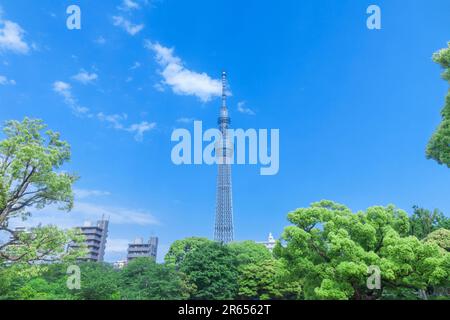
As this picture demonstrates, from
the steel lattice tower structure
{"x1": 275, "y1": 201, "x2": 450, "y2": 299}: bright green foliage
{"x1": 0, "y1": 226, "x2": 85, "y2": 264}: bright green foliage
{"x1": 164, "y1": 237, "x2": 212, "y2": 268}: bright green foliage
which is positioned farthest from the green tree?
the steel lattice tower structure

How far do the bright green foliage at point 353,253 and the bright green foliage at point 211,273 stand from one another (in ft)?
35.1

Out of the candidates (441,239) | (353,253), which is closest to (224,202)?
(441,239)

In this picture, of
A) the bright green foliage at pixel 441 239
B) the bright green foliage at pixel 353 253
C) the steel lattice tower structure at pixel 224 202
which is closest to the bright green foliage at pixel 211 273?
the bright green foliage at pixel 353 253

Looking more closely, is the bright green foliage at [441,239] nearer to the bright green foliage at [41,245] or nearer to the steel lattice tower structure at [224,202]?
the bright green foliage at [41,245]

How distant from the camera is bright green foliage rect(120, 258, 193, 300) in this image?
1994 centimetres

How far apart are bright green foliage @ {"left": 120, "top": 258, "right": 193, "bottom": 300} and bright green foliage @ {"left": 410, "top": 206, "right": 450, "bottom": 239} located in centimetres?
1254

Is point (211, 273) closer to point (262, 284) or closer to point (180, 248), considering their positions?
point (262, 284)

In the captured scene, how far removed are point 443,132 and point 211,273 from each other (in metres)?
15.6

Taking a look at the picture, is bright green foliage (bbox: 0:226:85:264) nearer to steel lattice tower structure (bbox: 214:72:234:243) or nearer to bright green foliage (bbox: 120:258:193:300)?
bright green foliage (bbox: 120:258:193:300)
